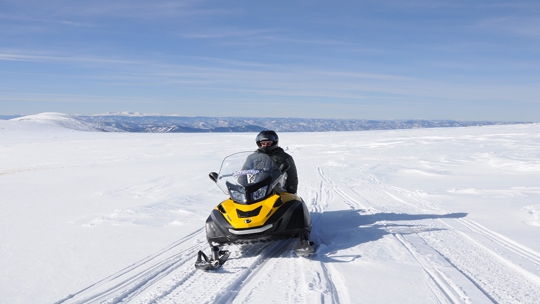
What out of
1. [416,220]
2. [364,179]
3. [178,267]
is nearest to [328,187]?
[364,179]

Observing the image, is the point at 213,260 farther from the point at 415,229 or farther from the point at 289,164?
the point at 415,229

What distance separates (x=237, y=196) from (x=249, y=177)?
0.33 m

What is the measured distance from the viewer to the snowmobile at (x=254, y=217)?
5.29 metres

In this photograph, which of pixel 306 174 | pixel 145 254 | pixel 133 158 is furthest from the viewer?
pixel 133 158

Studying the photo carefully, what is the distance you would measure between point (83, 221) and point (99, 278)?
3536mm

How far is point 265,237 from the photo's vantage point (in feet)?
17.4

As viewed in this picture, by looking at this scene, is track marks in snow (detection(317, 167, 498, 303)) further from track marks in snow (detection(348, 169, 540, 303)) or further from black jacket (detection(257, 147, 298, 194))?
black jacket (detection(257, 147, 298, 194))

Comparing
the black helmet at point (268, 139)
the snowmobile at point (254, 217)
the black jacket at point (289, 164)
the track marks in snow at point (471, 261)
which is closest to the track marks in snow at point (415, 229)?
the track marks in snow at point (471, 261)

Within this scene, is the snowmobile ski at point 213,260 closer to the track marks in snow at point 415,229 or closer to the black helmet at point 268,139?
the black helmet at point 268,139

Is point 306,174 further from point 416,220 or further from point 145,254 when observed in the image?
point 145,254

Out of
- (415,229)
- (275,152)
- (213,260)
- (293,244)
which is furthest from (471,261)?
(275,152)

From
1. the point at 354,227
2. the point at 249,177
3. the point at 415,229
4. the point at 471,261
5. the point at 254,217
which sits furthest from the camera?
the point at 354,227

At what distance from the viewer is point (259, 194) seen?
559 cm

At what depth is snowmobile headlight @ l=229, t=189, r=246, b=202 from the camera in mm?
5557
